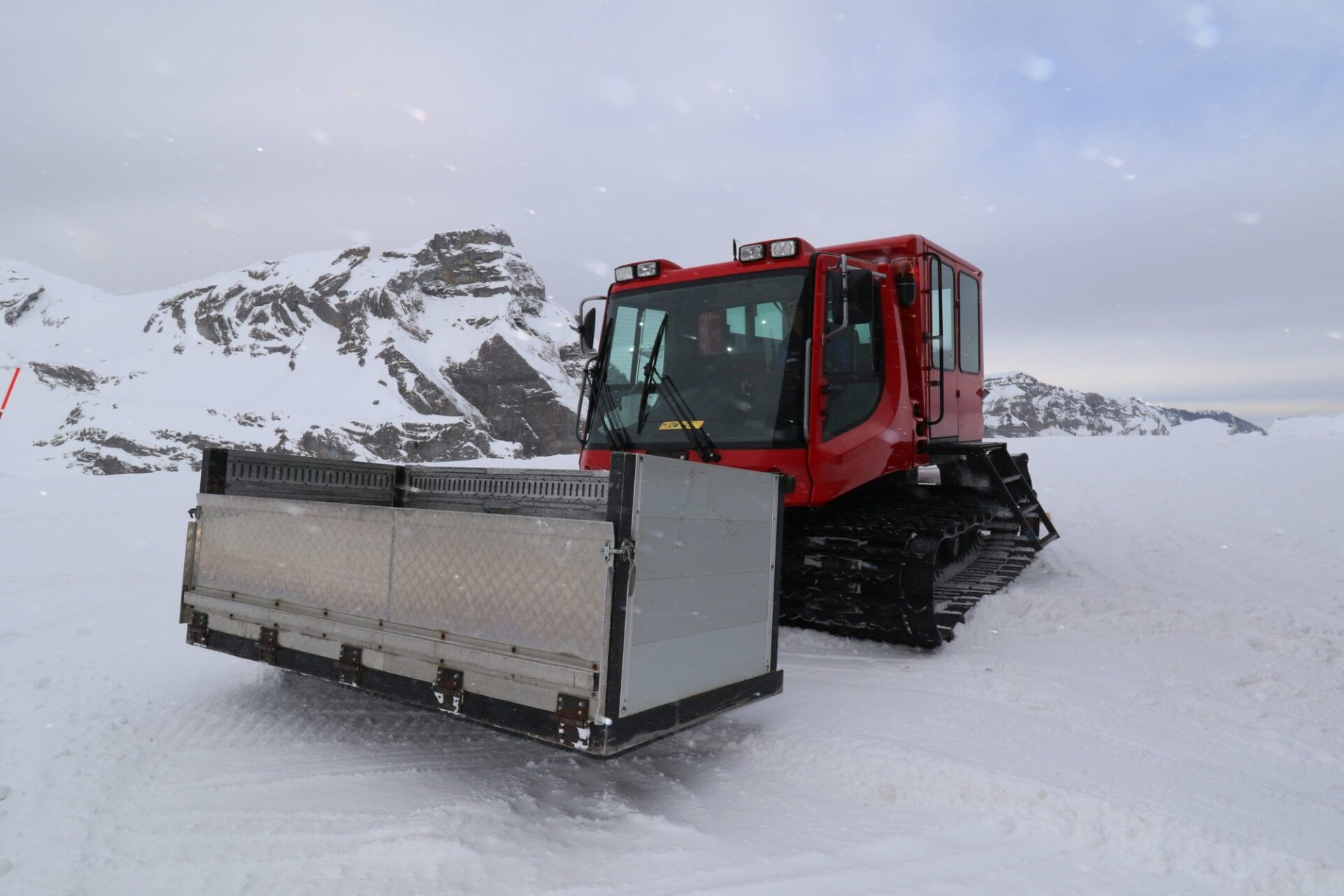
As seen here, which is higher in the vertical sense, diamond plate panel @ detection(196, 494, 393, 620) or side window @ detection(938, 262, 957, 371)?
side window @ detection(938, 262, 957, 371)

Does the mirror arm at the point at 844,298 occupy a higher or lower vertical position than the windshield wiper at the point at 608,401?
higher

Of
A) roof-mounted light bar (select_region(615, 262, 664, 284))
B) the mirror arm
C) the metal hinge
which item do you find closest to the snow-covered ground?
the metal hinge

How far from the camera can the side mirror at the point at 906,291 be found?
6031mm

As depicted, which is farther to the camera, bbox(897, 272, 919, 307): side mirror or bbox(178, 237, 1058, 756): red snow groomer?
bbox(897, 272, 919, 307): side mirror

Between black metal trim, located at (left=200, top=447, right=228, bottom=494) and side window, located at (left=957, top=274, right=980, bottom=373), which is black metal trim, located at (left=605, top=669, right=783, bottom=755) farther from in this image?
side window, located at (left=957, top=274, right=980, bottom=373)

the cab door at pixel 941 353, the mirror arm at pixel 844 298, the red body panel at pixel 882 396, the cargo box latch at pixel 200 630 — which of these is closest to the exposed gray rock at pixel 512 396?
the cab door at pixel 941 353

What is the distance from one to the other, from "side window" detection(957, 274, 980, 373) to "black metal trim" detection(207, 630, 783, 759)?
447 centimetres

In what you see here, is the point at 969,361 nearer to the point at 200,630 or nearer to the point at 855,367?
the point at 855,367

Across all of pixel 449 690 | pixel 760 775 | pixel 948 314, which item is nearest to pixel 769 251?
pixel 948 314

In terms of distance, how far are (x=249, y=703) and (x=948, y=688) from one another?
12.3 ft

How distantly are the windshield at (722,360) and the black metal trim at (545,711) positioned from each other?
186 centimetres

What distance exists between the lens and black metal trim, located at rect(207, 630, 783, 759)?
291 cm

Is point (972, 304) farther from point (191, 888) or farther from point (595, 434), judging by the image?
point (191, 888)

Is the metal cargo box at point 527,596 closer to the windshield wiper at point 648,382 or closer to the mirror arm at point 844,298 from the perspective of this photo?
the windshield wiper at point 648,382
